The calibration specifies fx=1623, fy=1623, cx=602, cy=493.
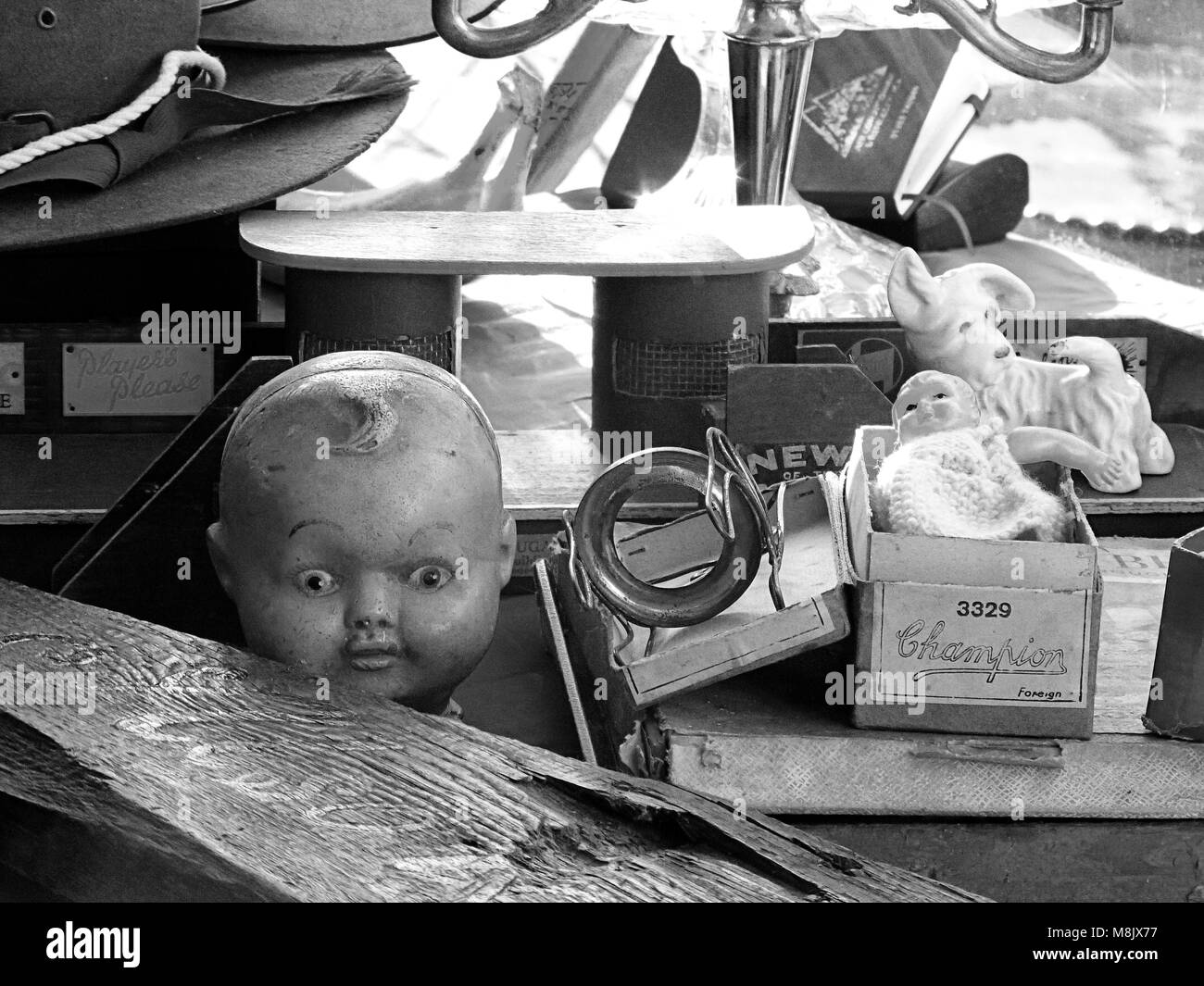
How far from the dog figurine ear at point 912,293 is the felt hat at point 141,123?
1.82ft

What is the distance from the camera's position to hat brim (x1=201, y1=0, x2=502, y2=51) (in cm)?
176

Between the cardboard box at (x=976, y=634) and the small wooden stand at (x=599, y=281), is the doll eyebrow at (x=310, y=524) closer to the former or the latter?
the cardboard box at (x=976, y=634)

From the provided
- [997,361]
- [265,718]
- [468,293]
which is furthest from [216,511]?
[468,293]

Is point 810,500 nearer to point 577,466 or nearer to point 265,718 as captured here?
point 577,466

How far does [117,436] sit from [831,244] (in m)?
1.24

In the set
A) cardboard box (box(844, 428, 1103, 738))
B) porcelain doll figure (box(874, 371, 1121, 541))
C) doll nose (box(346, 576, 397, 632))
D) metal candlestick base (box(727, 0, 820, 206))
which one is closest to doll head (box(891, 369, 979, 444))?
porcelain doll figure (box(874, 371, 1121, 541))

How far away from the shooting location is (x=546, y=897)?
735 millimetres

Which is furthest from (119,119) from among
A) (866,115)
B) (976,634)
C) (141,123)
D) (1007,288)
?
(866,115)

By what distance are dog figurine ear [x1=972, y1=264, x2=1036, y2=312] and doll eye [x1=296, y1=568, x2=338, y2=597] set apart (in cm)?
75

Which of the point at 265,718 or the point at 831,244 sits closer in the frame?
the point at 265,718

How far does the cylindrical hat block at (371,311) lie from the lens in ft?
4.66

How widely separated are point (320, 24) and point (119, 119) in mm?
387
